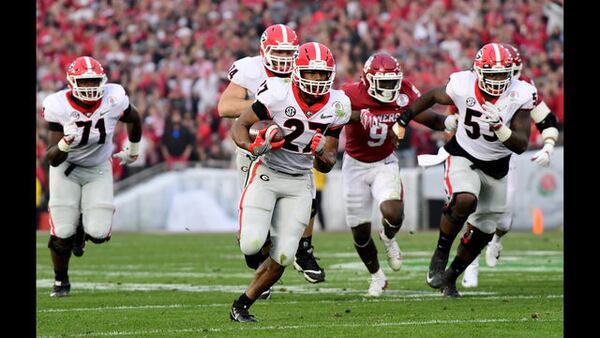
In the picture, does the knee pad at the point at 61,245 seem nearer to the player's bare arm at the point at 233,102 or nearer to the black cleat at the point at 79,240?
the black cleat at the point at 79,240

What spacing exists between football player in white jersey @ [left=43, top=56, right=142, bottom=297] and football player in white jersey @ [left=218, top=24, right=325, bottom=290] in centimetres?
101

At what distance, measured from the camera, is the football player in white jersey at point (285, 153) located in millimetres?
6953

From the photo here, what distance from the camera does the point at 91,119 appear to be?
8.94 meters

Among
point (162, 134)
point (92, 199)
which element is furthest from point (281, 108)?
point (162, 134)

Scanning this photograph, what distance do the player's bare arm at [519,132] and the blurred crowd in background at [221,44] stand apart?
882 cm

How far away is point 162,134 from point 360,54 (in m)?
3.46

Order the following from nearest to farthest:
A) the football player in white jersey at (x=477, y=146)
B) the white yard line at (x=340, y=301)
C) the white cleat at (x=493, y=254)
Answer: the white yard line at (x=340, y=301) < the football player in white jersey at (x=477, y=146) < the white cleat at (x=493, y=254)

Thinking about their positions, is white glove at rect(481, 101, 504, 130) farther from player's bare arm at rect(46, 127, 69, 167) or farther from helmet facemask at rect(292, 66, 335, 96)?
player's bare arm at rect(46, 127, 69, 167)

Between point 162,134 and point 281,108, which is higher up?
point 281,108

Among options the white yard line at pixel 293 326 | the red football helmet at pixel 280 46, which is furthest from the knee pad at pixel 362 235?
the white yard line at pixel 293 326

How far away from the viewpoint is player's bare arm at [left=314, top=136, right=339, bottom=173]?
7047 millimetres

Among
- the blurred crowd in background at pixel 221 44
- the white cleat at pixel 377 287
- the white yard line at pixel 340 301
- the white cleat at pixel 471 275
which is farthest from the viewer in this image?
the blurred crowd in background at pixel 221 44

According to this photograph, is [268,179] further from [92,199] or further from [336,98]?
[92,199]

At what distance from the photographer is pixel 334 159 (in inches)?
280
